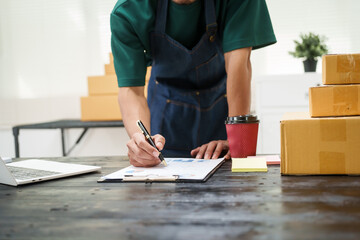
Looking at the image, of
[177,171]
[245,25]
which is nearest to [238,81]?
[245,25]

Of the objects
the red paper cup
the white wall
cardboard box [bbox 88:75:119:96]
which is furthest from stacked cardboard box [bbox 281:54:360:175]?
the white wall

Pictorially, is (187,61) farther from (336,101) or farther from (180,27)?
(336,101)

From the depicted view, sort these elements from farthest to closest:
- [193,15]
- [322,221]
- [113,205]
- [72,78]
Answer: [72,78], [193,15], [113,205], [322,221]

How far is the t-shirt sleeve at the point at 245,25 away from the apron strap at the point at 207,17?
5 cm

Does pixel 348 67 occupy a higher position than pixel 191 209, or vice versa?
pixel 348 67

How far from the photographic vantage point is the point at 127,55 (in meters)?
1.25

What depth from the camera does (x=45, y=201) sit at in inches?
25.1

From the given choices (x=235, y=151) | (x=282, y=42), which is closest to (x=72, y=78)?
(x=282, y=42)

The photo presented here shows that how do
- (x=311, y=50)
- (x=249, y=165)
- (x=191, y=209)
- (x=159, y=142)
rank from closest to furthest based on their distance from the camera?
(x=191, y=209) → (x=249, y=165) → (x=159, y=142) → (x=311, y=50)

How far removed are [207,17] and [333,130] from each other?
2.12 ft

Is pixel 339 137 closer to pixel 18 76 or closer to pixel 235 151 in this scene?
pixel 235 151

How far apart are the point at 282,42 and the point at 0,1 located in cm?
264

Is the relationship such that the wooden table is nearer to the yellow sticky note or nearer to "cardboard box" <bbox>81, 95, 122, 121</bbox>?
the yellow sticky note

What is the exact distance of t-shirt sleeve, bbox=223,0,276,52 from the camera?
1167 mm
